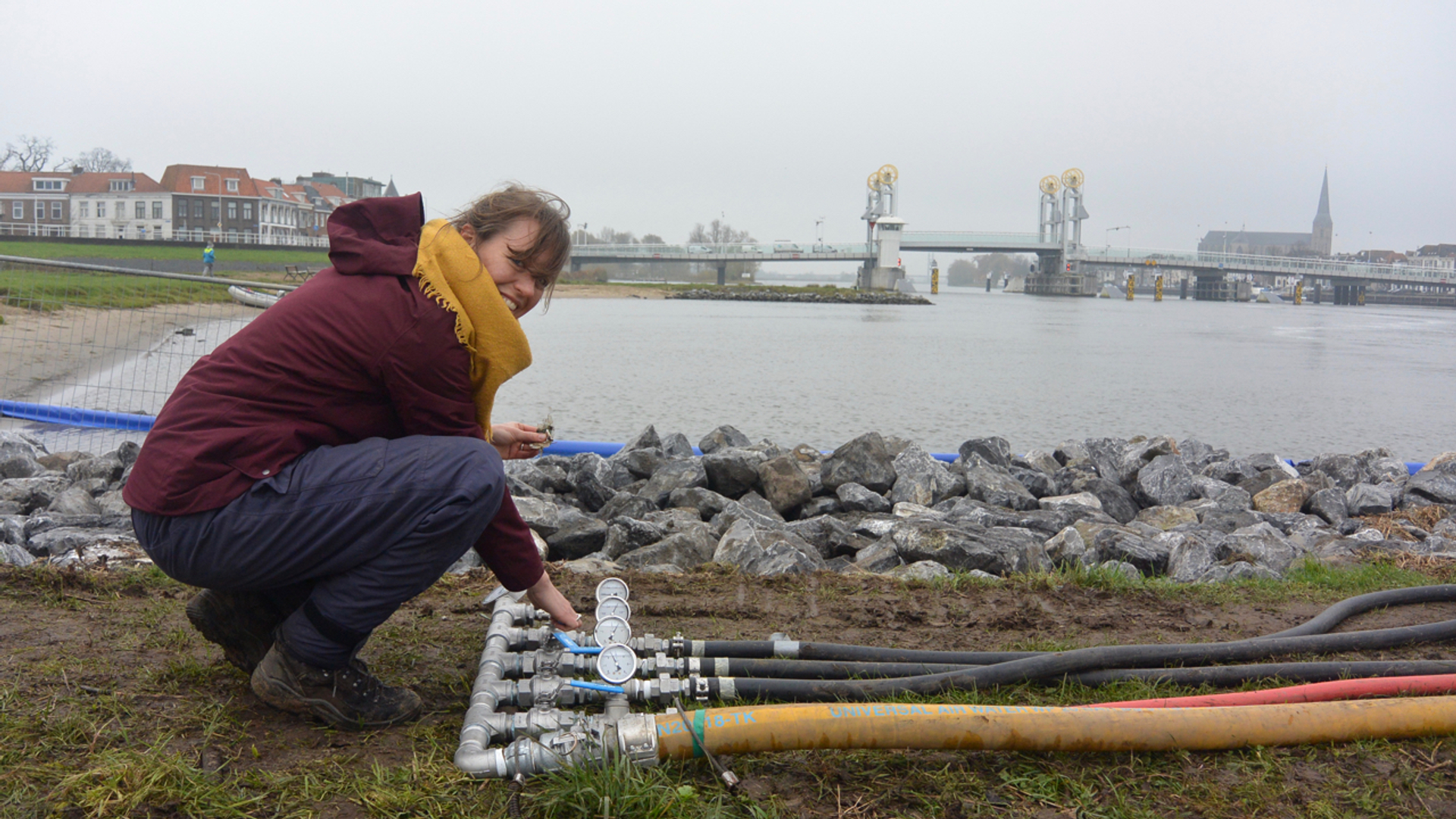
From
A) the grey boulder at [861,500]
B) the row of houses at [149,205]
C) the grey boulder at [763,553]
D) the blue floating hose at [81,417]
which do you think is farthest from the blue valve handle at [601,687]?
the row of houses at [149,205]

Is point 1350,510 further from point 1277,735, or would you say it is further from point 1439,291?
point 1439,291

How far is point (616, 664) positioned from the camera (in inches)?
94.3

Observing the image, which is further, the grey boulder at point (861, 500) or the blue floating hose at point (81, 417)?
the blue floating hose at point (81, 417)

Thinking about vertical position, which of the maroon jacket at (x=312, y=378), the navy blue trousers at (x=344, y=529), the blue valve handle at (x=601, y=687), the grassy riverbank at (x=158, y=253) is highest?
the grassy riverbank at (x=158, y=253)

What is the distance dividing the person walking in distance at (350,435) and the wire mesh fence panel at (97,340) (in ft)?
21.8

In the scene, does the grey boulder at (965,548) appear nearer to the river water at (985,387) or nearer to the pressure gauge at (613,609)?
the pressure gauge at (613,609)

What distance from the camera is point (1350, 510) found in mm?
7145

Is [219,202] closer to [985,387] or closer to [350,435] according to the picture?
[985,387]

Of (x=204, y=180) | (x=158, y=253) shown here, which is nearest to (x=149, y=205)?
(x=204, y=180)

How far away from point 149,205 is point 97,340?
265 ft

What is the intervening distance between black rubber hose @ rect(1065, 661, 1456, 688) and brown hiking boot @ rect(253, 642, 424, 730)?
190 centimetres

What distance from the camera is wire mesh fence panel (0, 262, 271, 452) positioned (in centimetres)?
885

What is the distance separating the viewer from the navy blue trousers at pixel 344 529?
2176 millimetres

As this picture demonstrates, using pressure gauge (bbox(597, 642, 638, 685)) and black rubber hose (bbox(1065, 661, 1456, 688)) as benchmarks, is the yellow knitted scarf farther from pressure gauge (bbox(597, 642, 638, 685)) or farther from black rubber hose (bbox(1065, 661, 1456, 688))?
black rubber hose (bbox(1065, 661, 1456, 688))
